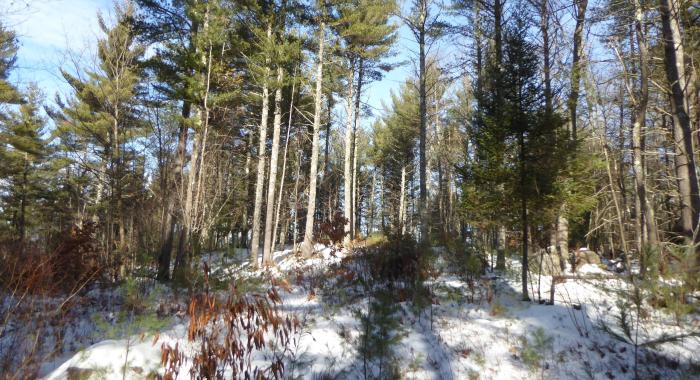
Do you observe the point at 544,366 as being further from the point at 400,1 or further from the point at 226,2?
the point at 400,1

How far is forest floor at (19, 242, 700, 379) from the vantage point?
153 inches

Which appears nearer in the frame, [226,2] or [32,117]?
[226,2]

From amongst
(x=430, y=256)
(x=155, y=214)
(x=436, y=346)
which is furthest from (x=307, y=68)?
(x=436, y=346)

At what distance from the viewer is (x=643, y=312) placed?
464cm

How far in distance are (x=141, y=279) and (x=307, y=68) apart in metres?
10.4

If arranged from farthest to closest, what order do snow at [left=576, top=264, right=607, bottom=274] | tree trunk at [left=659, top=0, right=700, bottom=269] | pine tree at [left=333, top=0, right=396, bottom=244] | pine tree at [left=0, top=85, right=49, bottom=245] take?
pine tree at [left=0, top=85, right=49, bottom=245] < pine tree at [left=333, top=0, right=396, bottom=244] < snow at [left=576, top=264, right=607, bottom=274] < tree trunk at [left=659, top=0, right=700, bottom=269]

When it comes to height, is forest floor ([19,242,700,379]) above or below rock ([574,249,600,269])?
below

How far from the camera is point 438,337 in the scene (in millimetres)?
4816

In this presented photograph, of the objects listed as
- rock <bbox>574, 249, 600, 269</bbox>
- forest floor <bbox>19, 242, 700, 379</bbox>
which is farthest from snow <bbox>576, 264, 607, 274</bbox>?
forest floor <bbox>19, 242, 700, 379</bbox>

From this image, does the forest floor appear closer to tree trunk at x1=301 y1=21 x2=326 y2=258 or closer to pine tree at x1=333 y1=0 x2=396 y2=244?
tree trunk at x1=301 y1=21 x2=326 y2=258

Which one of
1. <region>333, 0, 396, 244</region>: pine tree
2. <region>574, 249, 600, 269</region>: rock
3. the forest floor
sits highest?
<region>333, 0, 396, 244</region>: pine tree

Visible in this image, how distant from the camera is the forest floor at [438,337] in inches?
153

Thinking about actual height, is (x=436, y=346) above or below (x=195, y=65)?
below

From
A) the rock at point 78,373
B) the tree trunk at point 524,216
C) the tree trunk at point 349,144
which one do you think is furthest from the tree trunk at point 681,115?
the tree trunk at point 349,144
